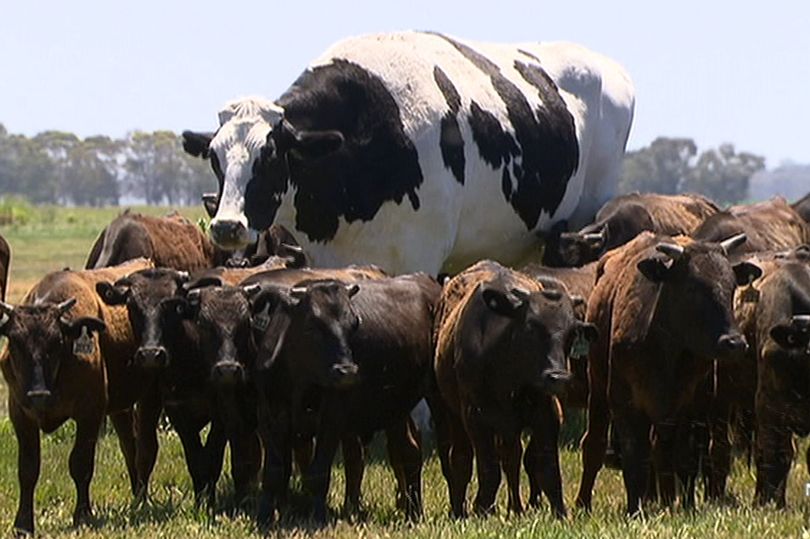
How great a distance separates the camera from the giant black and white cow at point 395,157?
13625 mm

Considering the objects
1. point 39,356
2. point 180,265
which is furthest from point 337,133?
point 39,356

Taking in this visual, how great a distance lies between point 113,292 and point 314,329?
1915 millimetres

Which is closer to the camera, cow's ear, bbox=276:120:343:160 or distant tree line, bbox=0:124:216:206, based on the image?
cow's ear, bbox=276:120:343:160

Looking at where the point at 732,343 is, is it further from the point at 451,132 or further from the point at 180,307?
the point at 451,132

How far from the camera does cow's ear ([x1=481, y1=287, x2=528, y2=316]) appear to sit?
9.91m

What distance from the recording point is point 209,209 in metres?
14.5

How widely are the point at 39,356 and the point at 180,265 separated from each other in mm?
5836

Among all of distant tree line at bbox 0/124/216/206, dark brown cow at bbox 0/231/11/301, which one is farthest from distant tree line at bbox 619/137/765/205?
dark brown cow at bbox 0/231/11/301

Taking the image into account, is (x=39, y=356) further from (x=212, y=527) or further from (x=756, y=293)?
(x=756, y=293)

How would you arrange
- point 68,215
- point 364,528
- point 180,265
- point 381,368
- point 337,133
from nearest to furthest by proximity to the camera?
point 364,528 < point 381,368 < point 337,133 < point 180,265 < point 68,215

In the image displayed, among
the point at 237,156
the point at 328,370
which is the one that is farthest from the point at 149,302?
the point at 237,156

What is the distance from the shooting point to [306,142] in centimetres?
1380

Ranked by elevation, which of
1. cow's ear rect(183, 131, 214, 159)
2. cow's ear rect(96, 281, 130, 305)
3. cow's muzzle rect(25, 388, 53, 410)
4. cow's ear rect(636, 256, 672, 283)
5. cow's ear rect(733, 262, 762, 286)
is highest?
cow's ear rect(183, 131, 214, 159)

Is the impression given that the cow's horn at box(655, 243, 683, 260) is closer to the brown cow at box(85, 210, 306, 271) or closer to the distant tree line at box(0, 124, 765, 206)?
the brown cow at box(85, 210, 306, 271)
